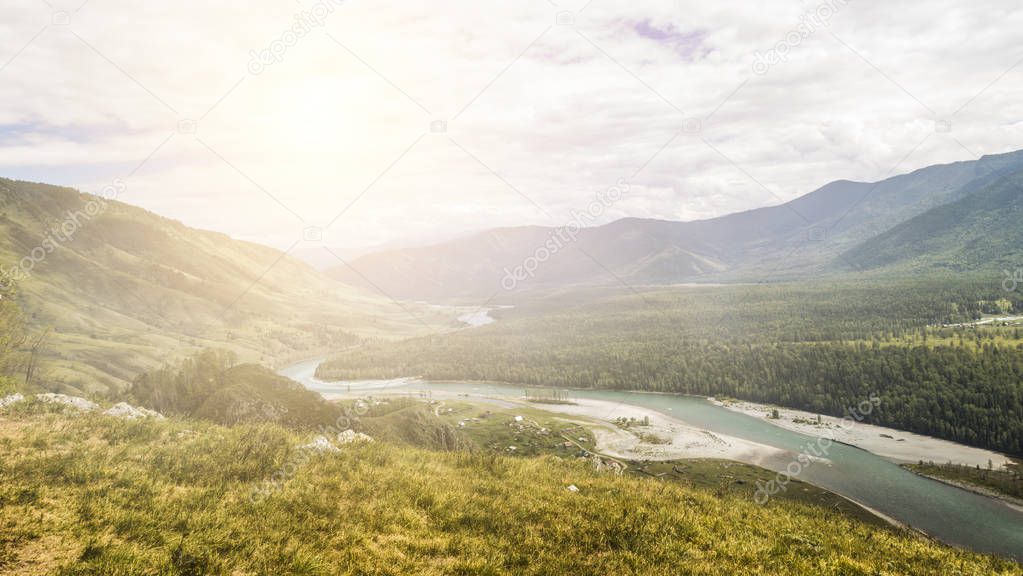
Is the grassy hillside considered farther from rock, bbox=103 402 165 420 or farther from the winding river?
the winding river

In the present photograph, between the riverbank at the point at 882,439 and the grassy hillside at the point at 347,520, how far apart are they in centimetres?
12403

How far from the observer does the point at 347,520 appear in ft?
47.7

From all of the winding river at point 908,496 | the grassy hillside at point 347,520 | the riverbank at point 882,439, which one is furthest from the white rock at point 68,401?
the riverbank at point 882,439

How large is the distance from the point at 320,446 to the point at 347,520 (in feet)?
25.8

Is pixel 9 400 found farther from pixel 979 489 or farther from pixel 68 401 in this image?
pixel 979 489

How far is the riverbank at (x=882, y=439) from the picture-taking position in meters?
106

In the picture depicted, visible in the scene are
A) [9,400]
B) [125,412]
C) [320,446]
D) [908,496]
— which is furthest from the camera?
[908,496]

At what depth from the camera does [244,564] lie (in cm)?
1135

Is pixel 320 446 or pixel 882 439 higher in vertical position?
pixel 320 446

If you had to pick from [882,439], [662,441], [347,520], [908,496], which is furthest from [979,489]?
[347,520]

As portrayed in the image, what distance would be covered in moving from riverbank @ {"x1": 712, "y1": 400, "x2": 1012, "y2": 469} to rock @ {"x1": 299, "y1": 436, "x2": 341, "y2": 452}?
442ft

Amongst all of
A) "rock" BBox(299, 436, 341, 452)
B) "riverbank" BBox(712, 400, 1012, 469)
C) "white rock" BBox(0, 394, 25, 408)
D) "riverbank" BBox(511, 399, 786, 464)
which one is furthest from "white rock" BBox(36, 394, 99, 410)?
"riverbank" BBox(712, 400, 1012, 469)

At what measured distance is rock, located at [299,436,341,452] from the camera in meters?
20.8

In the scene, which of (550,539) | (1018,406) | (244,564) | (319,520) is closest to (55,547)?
(244,564)
